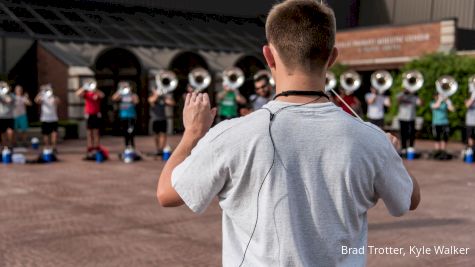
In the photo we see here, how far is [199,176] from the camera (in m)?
1.60

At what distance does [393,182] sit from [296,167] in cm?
31

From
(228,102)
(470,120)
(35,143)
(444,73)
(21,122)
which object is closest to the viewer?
(470,120)

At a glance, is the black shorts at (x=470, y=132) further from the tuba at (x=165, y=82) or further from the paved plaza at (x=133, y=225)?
the tuba at (x=165, y=82)

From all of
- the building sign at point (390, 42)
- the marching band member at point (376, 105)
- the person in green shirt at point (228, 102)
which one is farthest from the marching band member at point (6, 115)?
the building sign at point (390, 42)

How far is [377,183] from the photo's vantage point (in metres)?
1.64

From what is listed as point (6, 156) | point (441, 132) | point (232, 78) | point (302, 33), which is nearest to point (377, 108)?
point (441, 132)

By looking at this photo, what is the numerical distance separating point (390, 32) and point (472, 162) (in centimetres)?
1138

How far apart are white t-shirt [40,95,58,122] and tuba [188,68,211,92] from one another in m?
3.32

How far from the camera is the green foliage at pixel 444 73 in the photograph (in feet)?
61.7

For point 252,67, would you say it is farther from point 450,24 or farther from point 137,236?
point 137,236

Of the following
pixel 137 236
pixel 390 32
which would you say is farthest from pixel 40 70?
pixel 137 236

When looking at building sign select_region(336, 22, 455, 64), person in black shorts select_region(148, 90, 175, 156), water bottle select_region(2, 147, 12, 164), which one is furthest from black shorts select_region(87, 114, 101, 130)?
building sign select_region(336, 22, 455, 64)

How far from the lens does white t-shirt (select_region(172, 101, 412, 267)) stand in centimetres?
155

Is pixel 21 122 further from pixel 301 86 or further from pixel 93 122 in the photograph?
pixel 301 86
